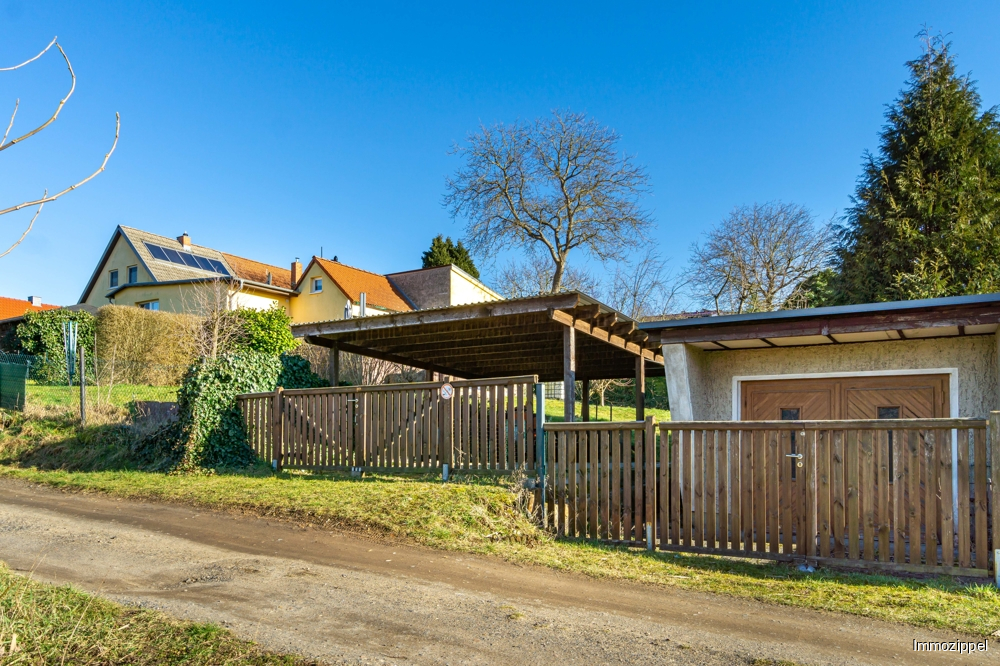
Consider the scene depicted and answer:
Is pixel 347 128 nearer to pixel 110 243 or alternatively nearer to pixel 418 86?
pixel 418 86

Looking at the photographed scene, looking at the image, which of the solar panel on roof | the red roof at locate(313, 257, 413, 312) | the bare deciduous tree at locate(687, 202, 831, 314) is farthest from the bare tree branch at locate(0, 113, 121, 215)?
the solar panel on roof

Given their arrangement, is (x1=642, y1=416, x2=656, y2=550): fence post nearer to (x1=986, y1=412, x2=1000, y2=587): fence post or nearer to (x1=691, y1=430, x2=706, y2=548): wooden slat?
(x1=691, y1=430, x2=706, y2=548): wooden slat

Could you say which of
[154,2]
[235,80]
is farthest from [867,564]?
[235,80]

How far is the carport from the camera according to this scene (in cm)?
1124

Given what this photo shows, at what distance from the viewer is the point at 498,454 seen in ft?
33.2

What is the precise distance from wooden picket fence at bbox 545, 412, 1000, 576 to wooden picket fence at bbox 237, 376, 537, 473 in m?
1.32

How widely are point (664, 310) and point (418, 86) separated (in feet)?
67.6

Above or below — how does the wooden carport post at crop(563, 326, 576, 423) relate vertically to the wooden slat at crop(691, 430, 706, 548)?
above

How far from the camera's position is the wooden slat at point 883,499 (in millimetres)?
6828

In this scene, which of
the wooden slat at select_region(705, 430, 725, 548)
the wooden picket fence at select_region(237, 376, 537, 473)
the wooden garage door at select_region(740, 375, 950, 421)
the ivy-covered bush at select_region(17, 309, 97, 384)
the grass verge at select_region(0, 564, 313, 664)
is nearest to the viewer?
the grass verge at select_region(0, 564, 313, 664)

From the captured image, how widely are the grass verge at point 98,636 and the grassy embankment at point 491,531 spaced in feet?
11.5

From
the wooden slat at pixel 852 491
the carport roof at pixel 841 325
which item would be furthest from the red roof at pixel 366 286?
the wooden slat at pixel 852 491

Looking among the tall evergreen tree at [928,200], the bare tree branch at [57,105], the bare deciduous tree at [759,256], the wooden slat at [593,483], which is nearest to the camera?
the bare tree branch at [57,105]

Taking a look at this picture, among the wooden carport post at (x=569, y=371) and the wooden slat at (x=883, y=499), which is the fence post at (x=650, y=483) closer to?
the wooden slat at (x=883, y=499)
